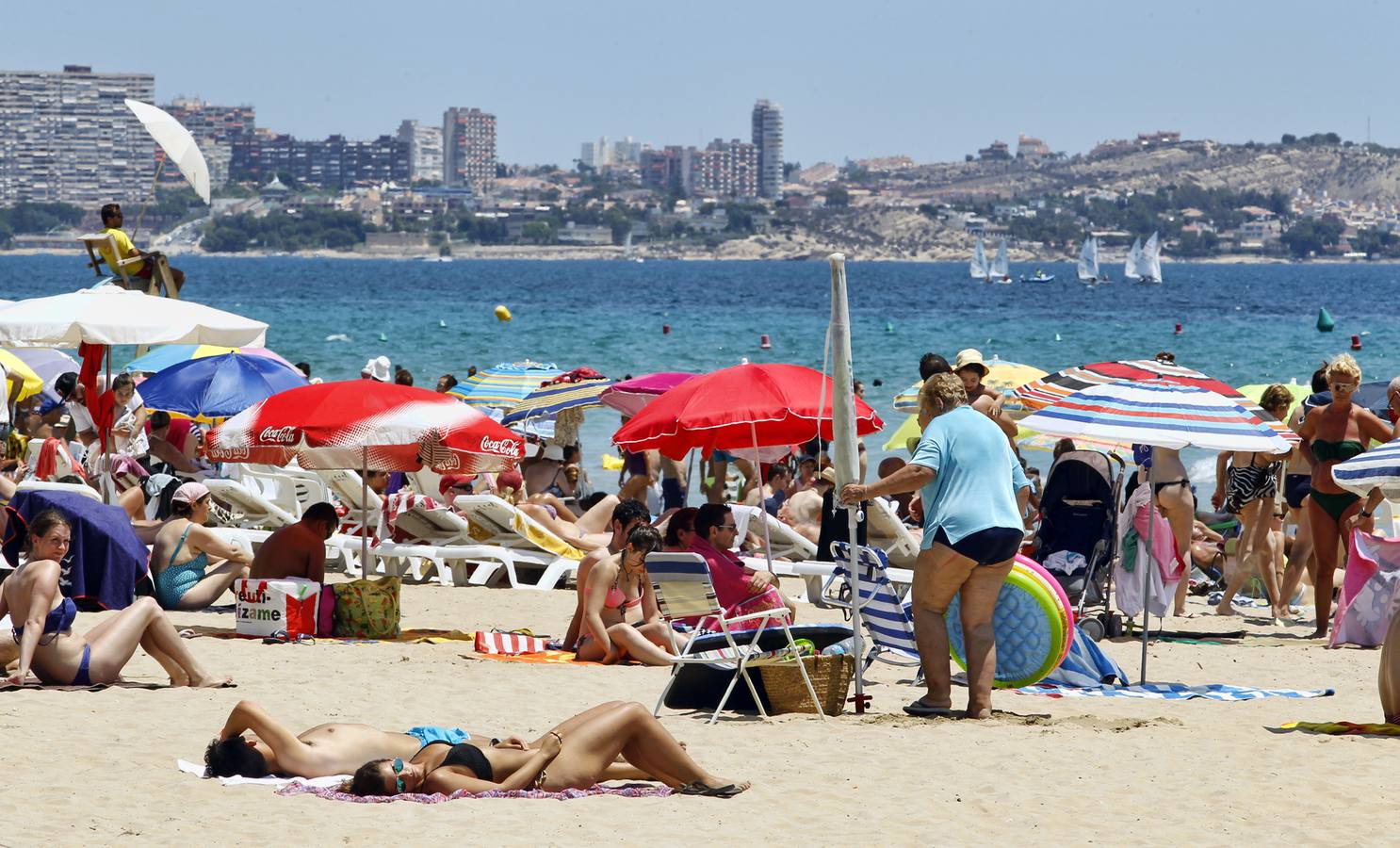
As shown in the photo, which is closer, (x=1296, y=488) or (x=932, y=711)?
(x=932, y=711)

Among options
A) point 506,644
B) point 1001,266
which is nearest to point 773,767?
point 506,644

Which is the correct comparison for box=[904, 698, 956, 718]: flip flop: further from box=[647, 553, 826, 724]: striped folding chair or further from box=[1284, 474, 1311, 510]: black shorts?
box=[1284, 474, 1311, 510]: black shorts

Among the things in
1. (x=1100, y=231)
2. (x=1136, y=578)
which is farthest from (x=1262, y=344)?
(x=1100, y=231)

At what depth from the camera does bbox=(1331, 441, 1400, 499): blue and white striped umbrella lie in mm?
6605

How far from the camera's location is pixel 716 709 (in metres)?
6.20

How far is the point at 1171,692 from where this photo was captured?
6.92 metres

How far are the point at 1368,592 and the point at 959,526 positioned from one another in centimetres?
295

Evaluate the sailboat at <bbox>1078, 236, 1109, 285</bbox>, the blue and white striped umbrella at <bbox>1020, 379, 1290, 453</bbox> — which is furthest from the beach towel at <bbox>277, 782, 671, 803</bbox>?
the sailboat at <bbox>1078, 236, 1109, 285</bbox>

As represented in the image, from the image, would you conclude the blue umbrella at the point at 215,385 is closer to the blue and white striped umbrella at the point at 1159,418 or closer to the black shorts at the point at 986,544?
the blue and white striped umbrella at the point at 1159,418

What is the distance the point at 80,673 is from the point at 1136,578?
4.58m

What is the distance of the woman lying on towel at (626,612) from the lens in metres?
7.34

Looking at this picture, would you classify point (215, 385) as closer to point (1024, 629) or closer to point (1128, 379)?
point (1128, 379)

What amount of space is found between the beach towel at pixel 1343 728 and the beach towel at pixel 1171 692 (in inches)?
30.2

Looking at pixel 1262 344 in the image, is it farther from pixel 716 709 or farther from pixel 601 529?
pixel 716 709
